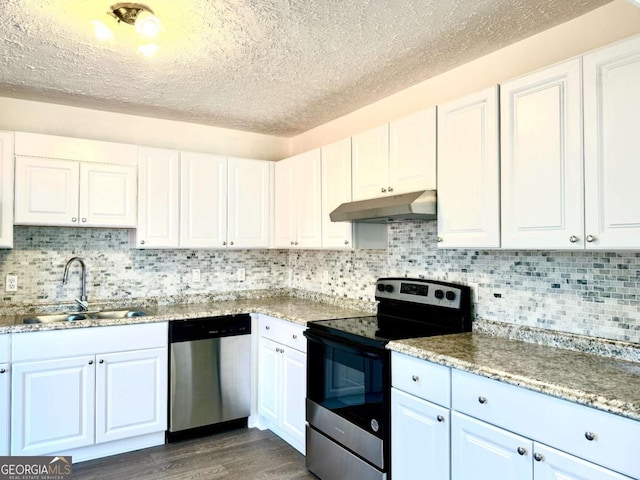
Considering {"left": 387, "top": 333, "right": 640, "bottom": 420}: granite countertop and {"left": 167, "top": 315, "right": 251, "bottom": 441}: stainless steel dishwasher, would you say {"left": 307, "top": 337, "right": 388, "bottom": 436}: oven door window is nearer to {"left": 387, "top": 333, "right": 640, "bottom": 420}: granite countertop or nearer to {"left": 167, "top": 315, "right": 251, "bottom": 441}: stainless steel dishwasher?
{"left": 387, "top": 333, "right": 640, "bottom": 420}: granite countertop

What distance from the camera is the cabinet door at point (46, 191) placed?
2883 millimetres

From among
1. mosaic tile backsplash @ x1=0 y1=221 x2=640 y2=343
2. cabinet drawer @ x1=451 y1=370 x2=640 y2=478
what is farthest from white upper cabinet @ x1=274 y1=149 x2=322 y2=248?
cabinet drawer @ x1=451 y1=370 x2=640 y2=478

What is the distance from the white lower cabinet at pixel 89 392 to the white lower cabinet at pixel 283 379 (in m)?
0.69

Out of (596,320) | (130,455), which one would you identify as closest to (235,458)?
(130,455)

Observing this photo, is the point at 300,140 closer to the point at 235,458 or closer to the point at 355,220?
the point at 355,220

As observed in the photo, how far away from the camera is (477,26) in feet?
6.88

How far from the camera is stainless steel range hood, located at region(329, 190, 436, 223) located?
2.27 metres

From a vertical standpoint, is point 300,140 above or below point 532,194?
above

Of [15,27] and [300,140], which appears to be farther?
[300,140]

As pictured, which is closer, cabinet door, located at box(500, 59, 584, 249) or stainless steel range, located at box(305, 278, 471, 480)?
cabinet door, located at box(500, 59, 584, 249)

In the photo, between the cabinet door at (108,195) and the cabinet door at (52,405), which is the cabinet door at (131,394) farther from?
the cabinet door at (108,195)

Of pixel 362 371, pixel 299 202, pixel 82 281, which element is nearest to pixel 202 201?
pixel 299 202

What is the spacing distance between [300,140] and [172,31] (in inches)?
81.2

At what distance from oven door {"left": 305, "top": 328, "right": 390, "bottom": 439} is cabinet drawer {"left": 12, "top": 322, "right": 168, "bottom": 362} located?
3.61 feet
